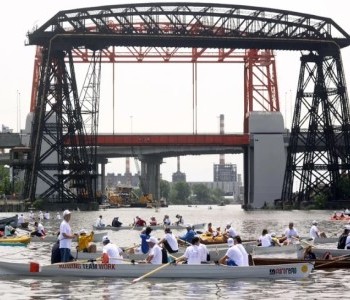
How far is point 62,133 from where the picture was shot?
138500 mm

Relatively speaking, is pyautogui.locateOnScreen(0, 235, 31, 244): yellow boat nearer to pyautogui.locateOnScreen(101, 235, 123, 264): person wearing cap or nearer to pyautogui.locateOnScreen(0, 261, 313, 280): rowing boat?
pyautogui.locateOnScreen(0, 261, 313, 280): rowing boat

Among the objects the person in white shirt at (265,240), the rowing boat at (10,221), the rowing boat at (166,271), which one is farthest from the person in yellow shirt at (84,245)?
the rowing boat at (10,221)

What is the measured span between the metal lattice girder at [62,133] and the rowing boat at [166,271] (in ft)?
297

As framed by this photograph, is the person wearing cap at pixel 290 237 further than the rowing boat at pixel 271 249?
Yes

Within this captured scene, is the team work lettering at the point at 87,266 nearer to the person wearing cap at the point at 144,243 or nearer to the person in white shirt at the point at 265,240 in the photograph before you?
the person wearing cap at the point at 144,243

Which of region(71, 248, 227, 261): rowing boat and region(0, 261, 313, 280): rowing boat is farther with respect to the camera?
region(71, 248, 227, 261): rowing boat

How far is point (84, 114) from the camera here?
14038 centimetres

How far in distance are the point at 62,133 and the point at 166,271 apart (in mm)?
97019

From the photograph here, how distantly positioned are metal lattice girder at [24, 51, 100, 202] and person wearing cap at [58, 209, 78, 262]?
90.3 meters

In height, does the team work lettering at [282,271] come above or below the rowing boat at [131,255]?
below

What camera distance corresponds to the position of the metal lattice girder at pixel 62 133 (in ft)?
444

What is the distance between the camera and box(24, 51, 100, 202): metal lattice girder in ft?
444

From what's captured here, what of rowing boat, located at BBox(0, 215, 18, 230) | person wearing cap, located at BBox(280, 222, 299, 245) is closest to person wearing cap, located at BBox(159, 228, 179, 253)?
person wearing cap, located at BBox(280, 222, 299, 245)

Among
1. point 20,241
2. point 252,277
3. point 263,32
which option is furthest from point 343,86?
point 252,277
